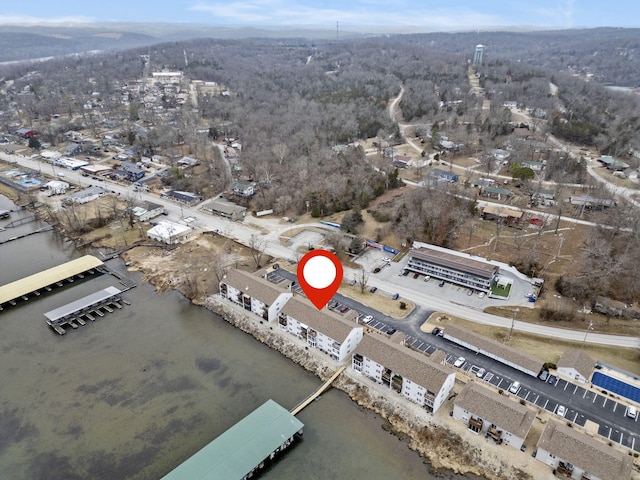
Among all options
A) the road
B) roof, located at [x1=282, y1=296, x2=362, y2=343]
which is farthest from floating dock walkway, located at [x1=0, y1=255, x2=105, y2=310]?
roof, located at [x1=282, y1=296, x2=362, y2=343]

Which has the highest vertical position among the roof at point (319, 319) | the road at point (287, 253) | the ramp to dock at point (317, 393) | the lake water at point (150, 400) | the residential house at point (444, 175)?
the residential house at point (444, 175)

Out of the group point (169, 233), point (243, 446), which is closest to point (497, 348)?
point (243, 446)

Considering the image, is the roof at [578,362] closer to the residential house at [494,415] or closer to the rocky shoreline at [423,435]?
the residential house at [494,415]

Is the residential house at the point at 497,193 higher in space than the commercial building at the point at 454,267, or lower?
higher

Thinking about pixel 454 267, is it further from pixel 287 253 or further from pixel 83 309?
pixel 83 309

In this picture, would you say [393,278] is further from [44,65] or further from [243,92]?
[44,65]

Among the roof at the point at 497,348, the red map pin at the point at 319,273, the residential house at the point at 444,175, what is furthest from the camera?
the residential house at the point at 444,175

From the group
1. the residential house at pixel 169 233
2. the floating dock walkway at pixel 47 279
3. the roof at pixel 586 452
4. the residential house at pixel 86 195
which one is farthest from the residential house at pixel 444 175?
the residential house at pixel 86 195
